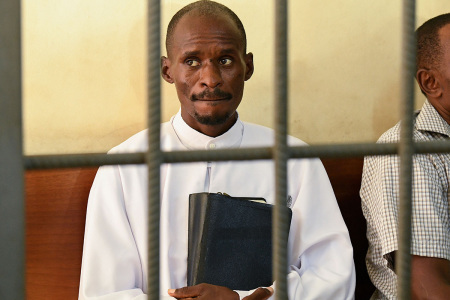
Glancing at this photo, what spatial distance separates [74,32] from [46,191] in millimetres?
544

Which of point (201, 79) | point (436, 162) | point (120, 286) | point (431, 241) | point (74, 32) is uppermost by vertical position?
point (74, 32)

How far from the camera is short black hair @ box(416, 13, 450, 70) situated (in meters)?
2.03

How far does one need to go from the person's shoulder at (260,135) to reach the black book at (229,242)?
1.33ft

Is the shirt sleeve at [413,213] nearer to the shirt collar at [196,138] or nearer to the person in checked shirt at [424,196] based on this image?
the person in checked shirt at [424,196]

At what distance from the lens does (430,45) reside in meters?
2.05

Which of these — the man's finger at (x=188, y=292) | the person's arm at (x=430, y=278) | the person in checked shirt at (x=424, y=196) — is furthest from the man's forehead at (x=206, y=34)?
the person's arm at (x=430, y=278)

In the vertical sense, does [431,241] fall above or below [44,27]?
below

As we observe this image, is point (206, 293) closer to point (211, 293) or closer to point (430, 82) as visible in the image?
point (211, 293)

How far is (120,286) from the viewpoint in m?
1.81

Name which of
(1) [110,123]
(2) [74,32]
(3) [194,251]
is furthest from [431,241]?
(2) [74,32]

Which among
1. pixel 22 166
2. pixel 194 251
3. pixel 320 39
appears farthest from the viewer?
pixel 320 39

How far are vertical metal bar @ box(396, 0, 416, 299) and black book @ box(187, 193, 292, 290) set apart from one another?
0.95m

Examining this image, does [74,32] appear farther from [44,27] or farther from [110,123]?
[110,123]

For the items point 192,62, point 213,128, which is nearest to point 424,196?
point 213,128
